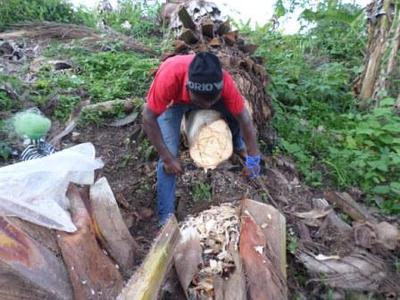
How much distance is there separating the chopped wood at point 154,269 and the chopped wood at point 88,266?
0.40 ft

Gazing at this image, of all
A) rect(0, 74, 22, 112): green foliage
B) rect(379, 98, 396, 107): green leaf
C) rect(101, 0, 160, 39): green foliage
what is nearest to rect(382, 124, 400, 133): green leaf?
rect(379, 98, 396, 107): green leaf

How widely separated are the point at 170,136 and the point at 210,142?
0.36 meters

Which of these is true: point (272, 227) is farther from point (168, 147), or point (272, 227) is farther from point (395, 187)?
point (395, 187)

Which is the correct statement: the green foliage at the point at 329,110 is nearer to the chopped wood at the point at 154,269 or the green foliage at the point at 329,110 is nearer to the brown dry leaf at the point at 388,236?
the brown dry leaf at the point at 388,236

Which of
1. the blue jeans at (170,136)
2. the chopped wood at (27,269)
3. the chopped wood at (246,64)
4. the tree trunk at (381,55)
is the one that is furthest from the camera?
the tree trunk at (381,55)

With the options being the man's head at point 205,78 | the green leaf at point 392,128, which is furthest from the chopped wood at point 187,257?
the green leaf at point 392,128

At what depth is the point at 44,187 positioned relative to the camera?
2199 millimetres

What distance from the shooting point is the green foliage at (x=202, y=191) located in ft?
10.8

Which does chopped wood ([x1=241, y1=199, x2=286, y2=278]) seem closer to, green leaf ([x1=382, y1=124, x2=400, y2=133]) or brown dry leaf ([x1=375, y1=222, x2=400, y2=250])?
brown dry leaf ([x1=375, y1=222, x2=400, y2=250])

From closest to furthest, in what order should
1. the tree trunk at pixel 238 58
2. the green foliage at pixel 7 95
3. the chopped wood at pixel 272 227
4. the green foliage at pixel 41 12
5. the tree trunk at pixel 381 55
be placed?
the chopped wood at pixel 272 227, the tree trunk at pixel 238 58, the green foliage at pixel 7 95, the tree trunk at pixel 381 55, the green foliage at pixel 41 12

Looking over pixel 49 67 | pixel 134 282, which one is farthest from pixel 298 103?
pixel 134 282

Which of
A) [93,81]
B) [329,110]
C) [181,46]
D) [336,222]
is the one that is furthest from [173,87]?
[329,110]

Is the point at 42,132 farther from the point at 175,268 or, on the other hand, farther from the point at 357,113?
the point at 357,113

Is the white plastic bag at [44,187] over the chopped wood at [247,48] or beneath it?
beneath
